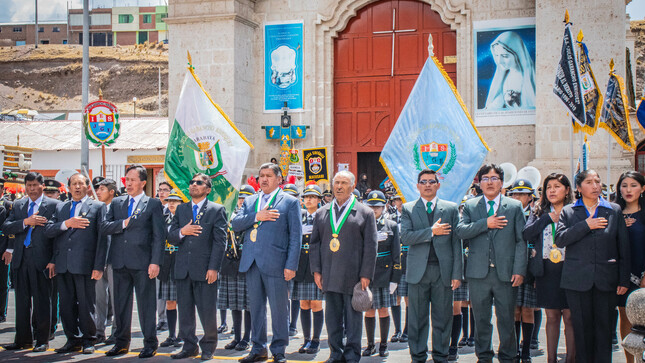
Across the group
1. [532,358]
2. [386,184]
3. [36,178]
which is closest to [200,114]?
[36,178]

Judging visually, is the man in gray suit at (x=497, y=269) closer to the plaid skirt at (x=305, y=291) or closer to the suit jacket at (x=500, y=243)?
the suit jacket at (x=500, y=243)

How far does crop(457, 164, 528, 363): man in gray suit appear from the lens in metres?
7.02

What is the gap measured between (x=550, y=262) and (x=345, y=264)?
2066 mm

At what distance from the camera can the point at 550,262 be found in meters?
7.13

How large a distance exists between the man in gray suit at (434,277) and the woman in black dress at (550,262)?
78 cm

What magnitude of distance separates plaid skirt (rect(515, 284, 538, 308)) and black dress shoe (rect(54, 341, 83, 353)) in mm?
5016

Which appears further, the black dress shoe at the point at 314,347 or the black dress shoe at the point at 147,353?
the black dress shoe at the point at 314,347

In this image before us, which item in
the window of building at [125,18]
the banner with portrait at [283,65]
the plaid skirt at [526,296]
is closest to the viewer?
the plaid skirt at [526,296]

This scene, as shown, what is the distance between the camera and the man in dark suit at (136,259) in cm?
796

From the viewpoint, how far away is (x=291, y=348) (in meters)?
8.47

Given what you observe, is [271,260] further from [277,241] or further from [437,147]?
[437,147]

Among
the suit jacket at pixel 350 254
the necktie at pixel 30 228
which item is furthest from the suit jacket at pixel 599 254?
the necktie at pixel 30 228

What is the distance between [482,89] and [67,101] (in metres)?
54.4

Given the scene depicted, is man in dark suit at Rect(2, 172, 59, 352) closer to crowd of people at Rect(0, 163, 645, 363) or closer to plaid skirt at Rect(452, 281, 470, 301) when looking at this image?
crowd of people at Rect(0, 163, 645, 363)
